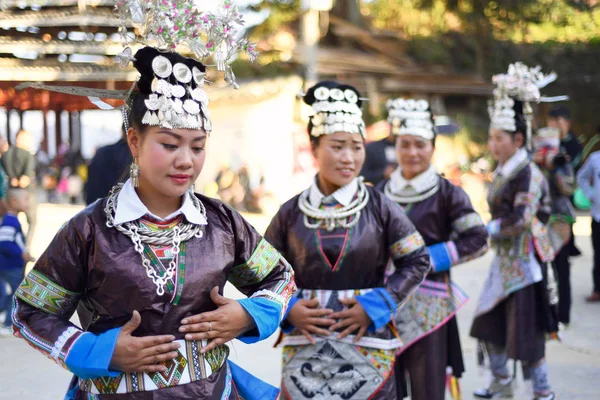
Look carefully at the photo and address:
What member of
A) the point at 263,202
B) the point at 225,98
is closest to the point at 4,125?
the point at 225,98

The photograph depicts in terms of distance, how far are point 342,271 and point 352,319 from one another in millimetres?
213

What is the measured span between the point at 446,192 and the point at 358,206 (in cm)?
100

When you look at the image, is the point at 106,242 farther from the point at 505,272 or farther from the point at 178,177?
the point at 505,272

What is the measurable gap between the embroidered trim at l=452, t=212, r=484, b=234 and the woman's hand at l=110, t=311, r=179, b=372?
7.66 ft

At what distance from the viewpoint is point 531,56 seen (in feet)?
74.0

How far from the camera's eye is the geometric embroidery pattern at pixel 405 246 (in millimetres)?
3492

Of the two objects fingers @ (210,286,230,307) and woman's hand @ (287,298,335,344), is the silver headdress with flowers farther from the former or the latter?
woman's hand @ (287,298,335,344)

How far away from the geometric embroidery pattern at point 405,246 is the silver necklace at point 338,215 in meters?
0.20

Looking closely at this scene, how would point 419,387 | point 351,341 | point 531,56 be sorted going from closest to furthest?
point 351,341 < point 419,387 < point 531,56

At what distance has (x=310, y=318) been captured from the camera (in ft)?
11.1

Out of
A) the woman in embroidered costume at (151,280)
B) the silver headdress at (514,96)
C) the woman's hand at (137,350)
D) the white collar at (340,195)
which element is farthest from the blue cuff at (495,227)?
the woman's hand at (137,350)

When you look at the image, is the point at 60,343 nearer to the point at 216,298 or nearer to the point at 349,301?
the point at 216,298

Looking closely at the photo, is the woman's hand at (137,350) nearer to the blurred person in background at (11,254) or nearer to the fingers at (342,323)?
the fingers at (342,323)

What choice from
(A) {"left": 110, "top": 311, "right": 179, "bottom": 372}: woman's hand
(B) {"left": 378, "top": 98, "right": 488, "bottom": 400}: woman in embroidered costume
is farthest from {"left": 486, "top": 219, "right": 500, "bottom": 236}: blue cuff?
(A) {"left": 110, "top": 311, "right": 179, "bottom": 372}: woman's hand
